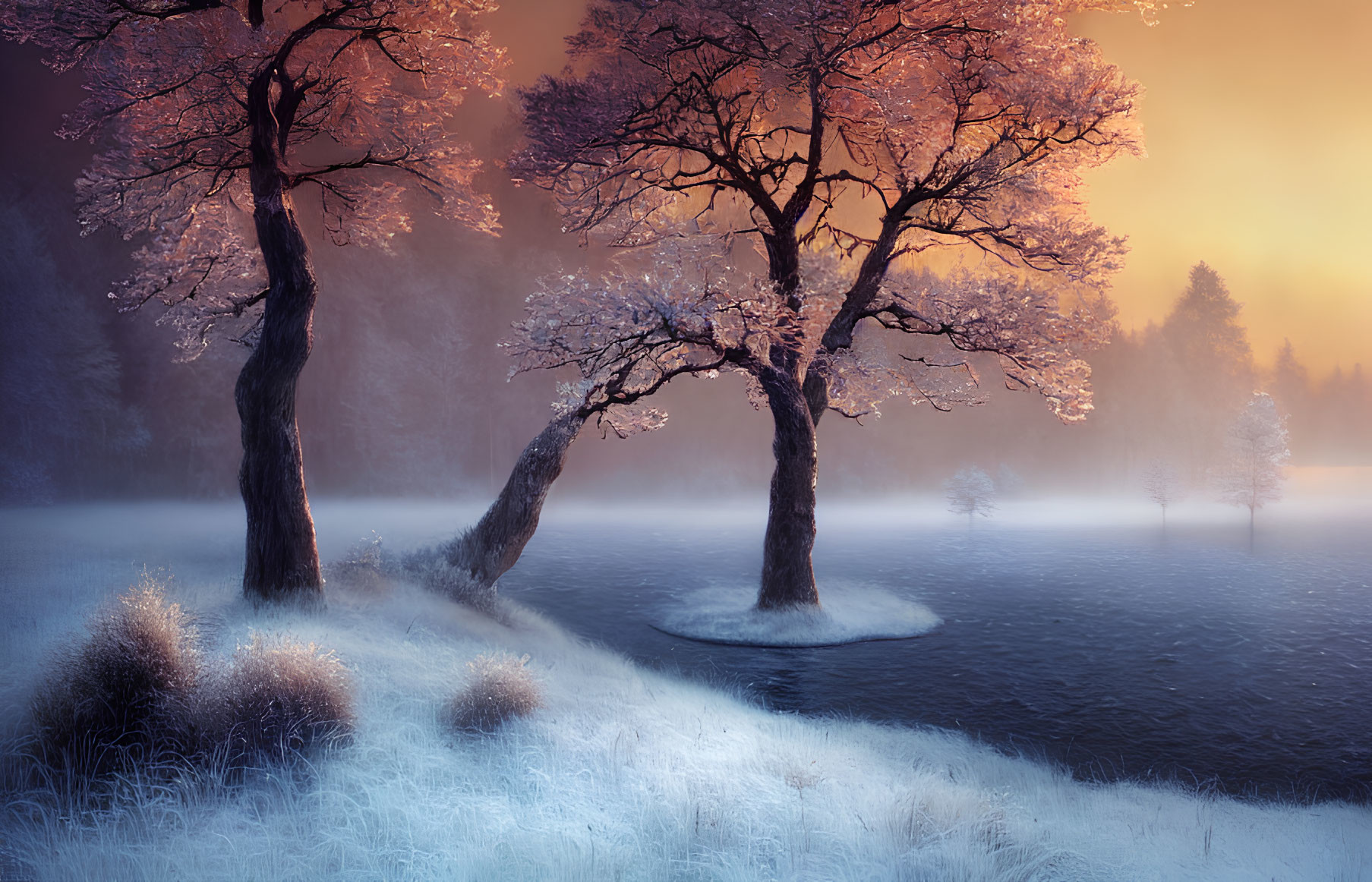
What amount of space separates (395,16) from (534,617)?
32.7 feet

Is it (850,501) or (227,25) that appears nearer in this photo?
(227,25)

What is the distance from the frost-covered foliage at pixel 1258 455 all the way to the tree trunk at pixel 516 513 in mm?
34080

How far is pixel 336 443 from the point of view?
141 feet

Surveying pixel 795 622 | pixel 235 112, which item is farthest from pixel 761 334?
pixel 235 112

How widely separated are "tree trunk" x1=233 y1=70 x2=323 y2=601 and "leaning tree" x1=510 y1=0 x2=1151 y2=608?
4.25 m

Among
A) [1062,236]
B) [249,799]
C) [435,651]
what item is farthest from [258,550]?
[1062,236]

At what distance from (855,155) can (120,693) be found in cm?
1420

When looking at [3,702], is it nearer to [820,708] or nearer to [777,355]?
[820,708]

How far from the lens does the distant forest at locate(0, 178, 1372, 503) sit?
34.3 m

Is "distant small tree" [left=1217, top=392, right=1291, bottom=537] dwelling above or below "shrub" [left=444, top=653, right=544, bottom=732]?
above

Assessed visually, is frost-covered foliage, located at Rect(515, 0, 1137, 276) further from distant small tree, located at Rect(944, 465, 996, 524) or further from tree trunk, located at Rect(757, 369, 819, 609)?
distant small tree, located at Rect(944, 465, 996, 524)

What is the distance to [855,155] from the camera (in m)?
15.2

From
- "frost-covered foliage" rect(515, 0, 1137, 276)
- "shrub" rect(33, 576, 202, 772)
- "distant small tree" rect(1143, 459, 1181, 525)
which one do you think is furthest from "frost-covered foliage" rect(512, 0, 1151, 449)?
"distant small tree" rect(1143, 459, 1181, 525)

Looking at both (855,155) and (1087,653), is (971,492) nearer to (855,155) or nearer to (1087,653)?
(1087,653)
